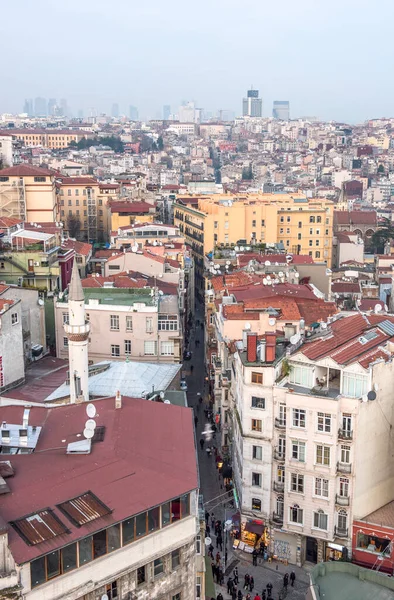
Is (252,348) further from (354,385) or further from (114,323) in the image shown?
(114,323)

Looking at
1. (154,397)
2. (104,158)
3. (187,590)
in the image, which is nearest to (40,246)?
(154,397)

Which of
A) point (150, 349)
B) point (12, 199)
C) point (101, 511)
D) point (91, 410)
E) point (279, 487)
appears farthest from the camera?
point (12, 199)

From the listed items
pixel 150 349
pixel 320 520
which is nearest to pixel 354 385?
pixel 320 520

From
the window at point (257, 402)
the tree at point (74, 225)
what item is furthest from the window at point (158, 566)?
the tree at point (74, 225)

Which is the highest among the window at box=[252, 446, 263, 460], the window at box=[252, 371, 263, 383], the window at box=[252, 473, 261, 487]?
the window at box=[252, 371, 263, 383]

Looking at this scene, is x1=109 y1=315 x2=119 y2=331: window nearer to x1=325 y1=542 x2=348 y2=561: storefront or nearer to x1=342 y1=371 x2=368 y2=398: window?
x1=342 y1=371 x2=368 y2=398: window

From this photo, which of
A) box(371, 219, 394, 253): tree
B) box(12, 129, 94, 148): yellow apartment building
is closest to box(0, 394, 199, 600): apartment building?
box(371, 219, 394, 253): tree
